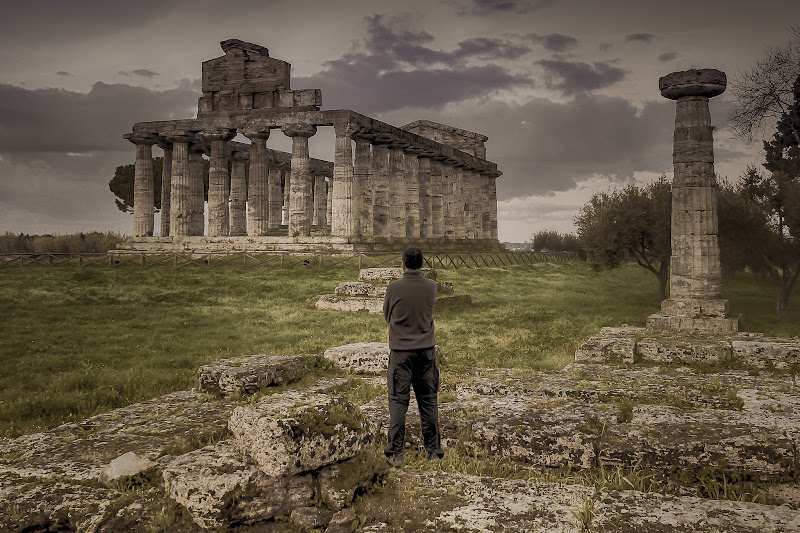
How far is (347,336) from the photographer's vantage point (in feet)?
43.1

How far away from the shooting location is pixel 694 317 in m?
15.2

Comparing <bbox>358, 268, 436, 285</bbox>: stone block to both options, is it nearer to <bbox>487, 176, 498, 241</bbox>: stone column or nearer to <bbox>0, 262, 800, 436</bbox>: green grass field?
<bbox>0, 262, 800, 436</bbox>: green grass field

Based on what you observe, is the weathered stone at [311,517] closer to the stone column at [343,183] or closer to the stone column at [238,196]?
the stone column at [343,183]

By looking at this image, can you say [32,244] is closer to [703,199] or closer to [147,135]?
[147,135]

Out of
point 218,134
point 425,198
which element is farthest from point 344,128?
point 425,198

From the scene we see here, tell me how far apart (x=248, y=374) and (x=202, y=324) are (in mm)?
8557

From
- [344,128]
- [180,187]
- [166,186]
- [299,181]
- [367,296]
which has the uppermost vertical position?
[344,128]

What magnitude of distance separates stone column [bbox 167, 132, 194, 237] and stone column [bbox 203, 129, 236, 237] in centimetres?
147

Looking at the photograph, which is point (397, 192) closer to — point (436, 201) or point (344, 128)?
point (436, 201)

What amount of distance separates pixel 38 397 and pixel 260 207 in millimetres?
30037

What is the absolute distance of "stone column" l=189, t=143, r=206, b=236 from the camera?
126 ft

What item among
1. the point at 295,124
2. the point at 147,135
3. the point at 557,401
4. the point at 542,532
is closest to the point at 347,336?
the point at 557,401

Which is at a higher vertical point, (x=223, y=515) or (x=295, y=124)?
(x=295, y=124)

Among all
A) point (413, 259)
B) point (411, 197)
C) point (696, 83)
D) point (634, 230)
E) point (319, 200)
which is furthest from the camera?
point (319, 200)
